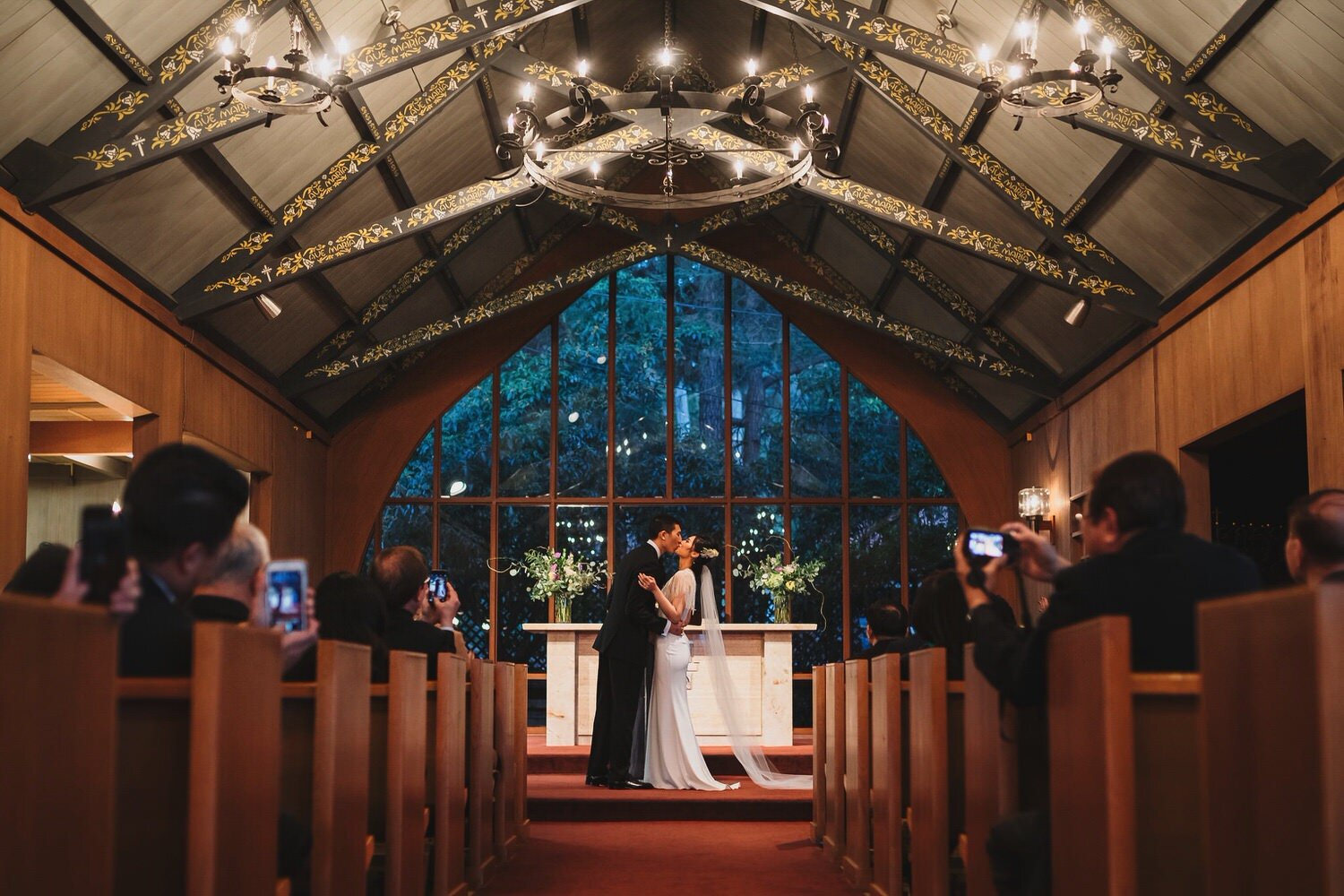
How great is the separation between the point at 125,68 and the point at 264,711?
4983 millimetres

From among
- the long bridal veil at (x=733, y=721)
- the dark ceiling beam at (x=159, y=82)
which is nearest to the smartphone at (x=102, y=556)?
the dark ceiling beam at (x=159, y=82)

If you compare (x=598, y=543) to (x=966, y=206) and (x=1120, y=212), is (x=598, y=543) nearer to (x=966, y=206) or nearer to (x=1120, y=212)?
(x=966, y=206)

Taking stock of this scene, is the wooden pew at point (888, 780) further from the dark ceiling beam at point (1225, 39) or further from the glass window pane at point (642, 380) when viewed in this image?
the glass window pane at point (642, 380)

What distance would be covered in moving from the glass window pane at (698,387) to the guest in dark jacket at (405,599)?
7.67 meters

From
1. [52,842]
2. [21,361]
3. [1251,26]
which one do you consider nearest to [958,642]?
[52,842]

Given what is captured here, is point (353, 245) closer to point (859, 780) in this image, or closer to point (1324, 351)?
point (859, 780)

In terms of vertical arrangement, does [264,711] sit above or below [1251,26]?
below

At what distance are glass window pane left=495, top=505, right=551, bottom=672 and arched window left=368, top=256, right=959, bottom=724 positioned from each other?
0.02 m

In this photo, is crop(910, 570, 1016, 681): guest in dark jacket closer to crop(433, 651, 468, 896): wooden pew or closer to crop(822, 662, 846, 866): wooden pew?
crop(433, 651, 468, 896): wooden pew

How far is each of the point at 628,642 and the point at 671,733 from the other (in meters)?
0.57

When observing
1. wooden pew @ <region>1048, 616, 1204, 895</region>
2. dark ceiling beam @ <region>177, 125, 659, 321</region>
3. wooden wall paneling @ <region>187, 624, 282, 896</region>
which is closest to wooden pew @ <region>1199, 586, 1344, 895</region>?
wooden pew @ <region>1048, 616, 1204, 895</region>

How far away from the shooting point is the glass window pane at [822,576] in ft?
38.3

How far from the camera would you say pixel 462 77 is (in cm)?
795

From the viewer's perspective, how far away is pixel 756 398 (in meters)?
12.0
